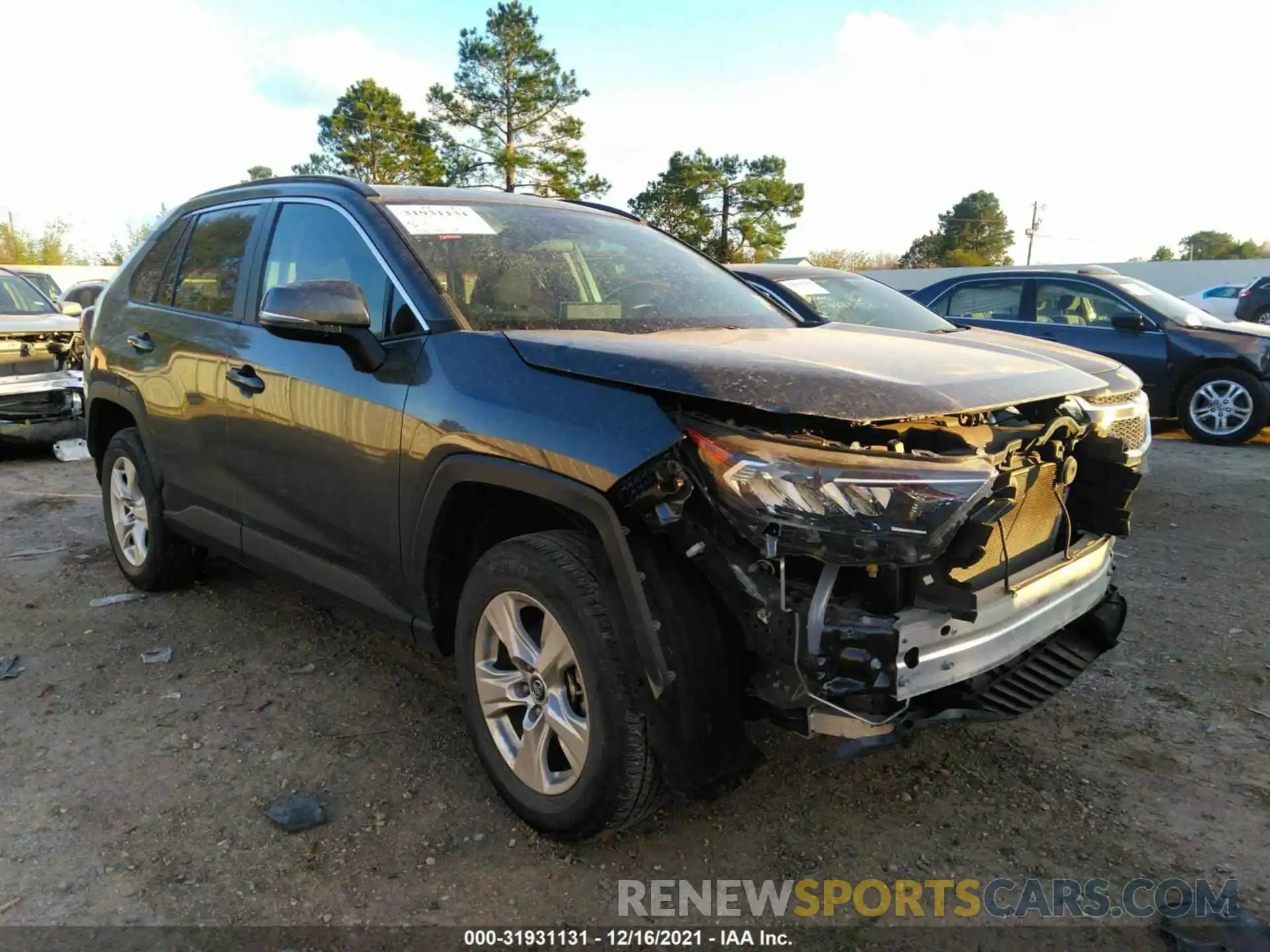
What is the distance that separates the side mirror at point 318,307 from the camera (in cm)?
268

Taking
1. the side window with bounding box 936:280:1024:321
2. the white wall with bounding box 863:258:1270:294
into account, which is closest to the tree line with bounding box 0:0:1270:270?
the white wall with bounding box 863:258:1270:294

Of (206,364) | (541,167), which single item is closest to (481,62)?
(541,167)

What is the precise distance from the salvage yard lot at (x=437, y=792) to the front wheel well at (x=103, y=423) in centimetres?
105

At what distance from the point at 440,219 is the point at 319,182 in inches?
23.3

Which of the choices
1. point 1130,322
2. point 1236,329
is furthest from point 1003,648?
point 1236,329

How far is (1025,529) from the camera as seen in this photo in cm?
259

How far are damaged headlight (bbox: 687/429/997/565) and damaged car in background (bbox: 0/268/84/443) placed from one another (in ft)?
25.2

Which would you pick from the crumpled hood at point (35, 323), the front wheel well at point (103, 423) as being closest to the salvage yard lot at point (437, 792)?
the front wheel well at point (103, 423)

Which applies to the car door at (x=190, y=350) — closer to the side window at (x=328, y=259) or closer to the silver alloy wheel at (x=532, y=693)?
the side window at (x=328, y=259)

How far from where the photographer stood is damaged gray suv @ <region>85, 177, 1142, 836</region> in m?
2.08

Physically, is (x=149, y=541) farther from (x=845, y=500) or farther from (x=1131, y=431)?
(x=1131, y=431)

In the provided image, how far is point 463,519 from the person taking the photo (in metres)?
2.75

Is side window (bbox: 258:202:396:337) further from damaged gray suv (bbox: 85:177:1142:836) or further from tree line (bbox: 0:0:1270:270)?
tree line (bbox: 0:0:1270:270)

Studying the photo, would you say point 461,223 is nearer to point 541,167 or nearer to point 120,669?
point 120,669
